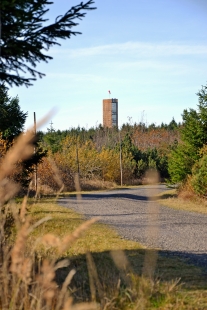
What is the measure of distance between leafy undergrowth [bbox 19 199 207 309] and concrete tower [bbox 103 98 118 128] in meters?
75.3

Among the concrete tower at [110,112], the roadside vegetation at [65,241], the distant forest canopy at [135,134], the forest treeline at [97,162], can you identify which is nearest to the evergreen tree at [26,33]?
the roadside vegetation at [65,241]

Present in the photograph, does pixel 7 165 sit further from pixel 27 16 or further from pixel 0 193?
pixel 27 16

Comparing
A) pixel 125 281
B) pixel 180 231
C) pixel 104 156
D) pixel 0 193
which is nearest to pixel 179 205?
pixel 180 231

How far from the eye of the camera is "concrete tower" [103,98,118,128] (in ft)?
286

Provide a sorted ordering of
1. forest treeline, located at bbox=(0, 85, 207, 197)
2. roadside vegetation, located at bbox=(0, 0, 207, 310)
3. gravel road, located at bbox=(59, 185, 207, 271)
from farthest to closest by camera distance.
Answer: forest treeline, located at bbox=(0, 85, 207, 197)
gravel road, located at bbox=(59, 185, 207, 271)
roadside vegetation, located at bbox=(0, 0, 207, 310)

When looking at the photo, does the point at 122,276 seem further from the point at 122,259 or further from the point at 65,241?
the point at 65,241

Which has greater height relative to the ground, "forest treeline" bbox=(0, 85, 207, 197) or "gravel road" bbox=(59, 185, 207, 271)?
"forest treeline" bbox=(0, 85, 207, 197)

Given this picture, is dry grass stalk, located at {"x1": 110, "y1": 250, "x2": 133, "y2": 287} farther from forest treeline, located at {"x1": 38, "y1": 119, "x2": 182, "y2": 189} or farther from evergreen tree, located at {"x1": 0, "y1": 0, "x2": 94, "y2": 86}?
forest treeline, located at {"x1": 38, "y1": 119, "x2": 182, "y2": 189}

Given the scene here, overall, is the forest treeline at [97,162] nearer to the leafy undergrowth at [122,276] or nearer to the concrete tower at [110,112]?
the leafy undergrowth at [122,276]

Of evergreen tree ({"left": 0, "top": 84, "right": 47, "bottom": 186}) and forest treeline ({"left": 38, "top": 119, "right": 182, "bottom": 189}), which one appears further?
forest treeline ({"left": 38, "top": 119, "right": 182, "bottom": 189})

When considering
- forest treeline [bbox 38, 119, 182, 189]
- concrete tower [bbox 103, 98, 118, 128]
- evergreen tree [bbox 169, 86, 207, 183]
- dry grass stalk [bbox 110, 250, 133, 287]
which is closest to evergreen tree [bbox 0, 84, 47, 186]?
dry grass stalk [bbox 110, 250, 133, 287]

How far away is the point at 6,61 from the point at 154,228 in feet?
11.1

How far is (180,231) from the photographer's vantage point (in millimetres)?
12594

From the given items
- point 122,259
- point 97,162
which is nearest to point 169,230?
point 122,259
